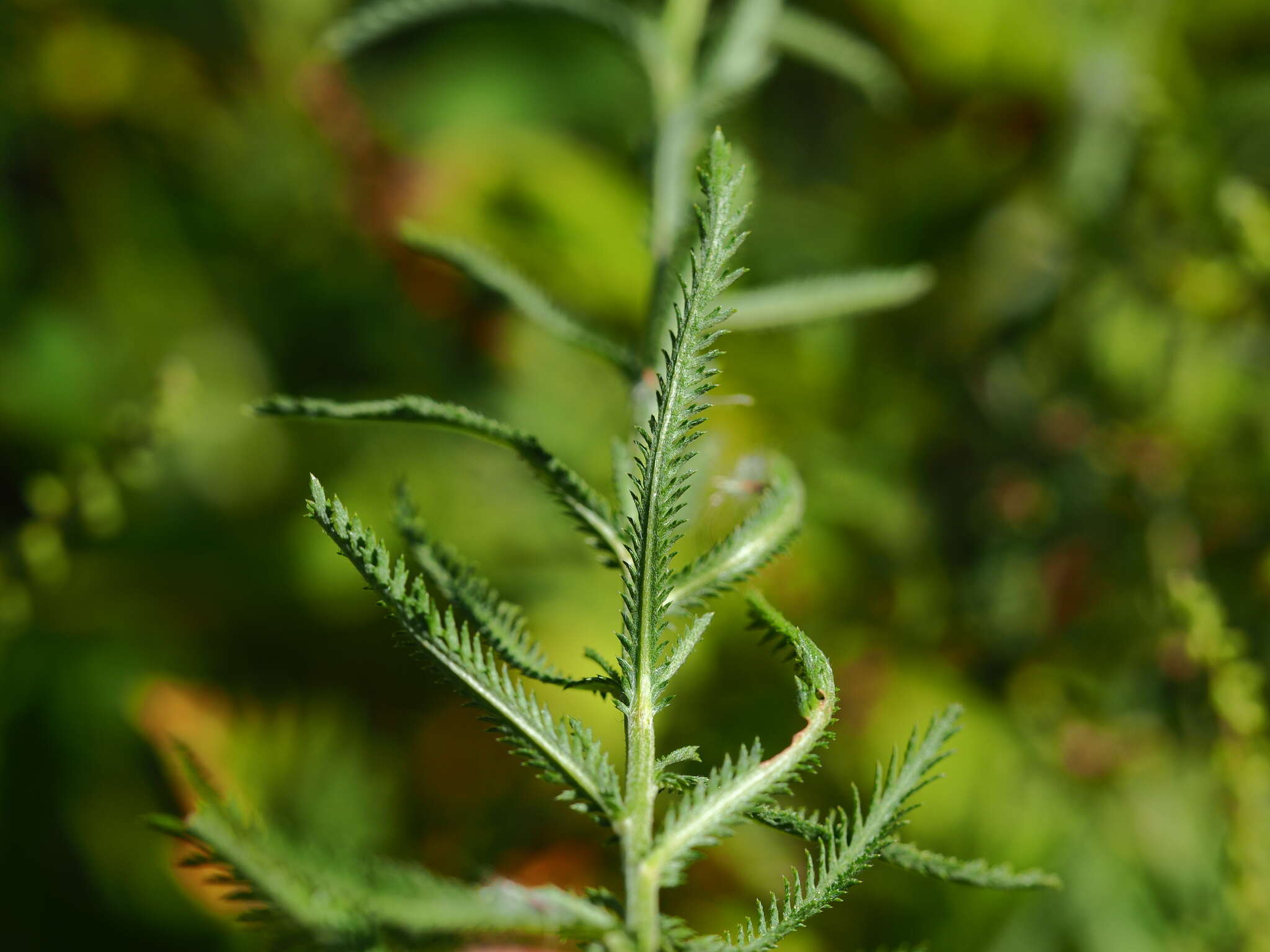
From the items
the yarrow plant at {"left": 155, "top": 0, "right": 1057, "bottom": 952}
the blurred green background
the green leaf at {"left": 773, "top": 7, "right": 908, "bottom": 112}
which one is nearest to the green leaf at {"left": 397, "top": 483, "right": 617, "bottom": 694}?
the yarrow plant at {"left": 155, "top": 0, "right": 1057, "bottom": 952}

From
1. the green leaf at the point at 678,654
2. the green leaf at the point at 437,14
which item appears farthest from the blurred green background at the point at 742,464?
the green leaf at the point at 678,654

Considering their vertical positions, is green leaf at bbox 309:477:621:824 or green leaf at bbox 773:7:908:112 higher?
green leaf at bbox 773:7:908:112

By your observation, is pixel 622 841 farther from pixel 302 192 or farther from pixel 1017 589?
pixel 302 192

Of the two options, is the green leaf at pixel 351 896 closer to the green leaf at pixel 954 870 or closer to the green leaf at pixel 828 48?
the green leaf at pixel 954 870

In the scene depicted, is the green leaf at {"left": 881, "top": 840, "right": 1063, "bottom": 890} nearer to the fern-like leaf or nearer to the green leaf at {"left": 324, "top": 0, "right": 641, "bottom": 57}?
the fern-like leaf

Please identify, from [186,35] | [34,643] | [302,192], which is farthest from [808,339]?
[186,35]

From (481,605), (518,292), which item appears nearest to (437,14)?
(518,292)
